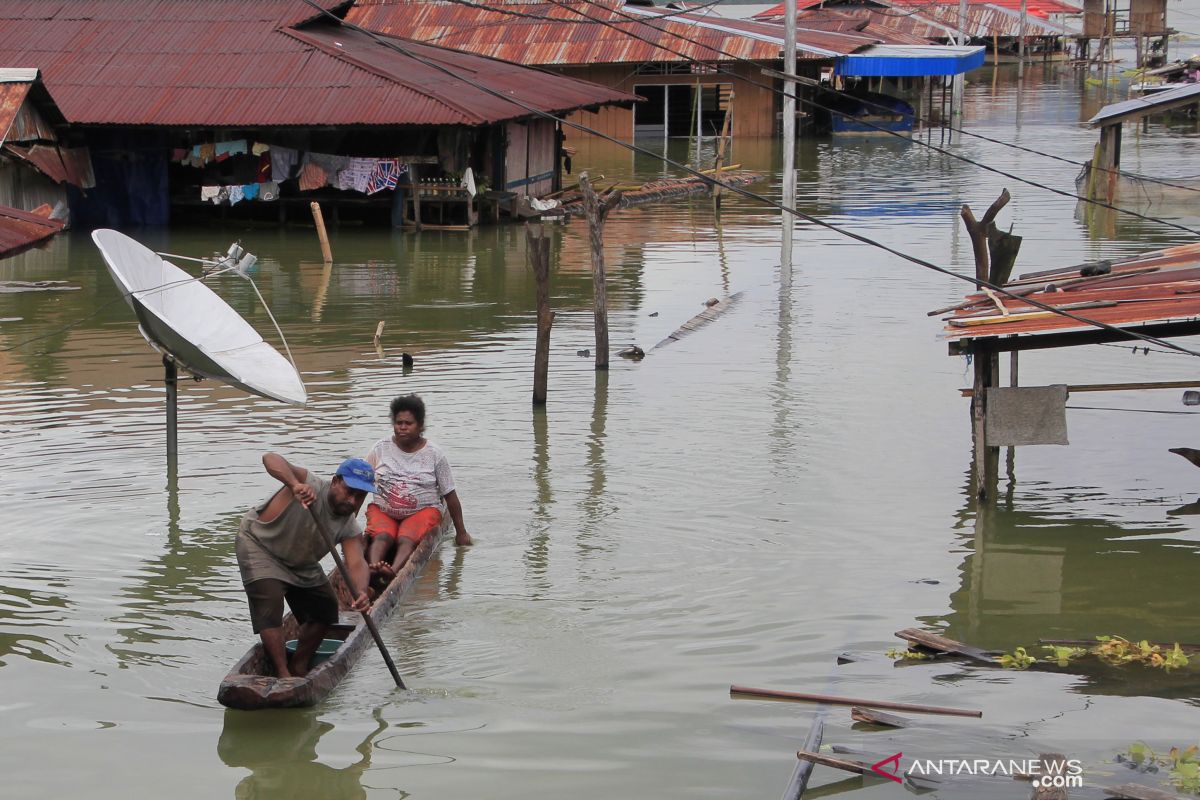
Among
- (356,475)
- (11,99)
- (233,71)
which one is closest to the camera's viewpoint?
(356,475)

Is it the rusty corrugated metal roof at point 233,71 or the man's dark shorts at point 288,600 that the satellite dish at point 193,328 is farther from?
the rusty corrugated metal roof at point 233,71

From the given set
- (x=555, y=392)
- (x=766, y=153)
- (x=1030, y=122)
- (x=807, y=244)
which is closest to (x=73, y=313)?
(x=555, y=392)

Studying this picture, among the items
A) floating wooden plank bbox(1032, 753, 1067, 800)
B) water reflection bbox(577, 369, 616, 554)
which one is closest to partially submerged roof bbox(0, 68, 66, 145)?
water reflection bbox(577, 369, 616, 554)

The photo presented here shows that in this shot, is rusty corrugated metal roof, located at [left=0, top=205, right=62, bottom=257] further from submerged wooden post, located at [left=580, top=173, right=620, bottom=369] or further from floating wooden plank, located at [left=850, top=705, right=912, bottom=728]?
floating wooden plank, located at [left=850, top=705, right=912, bottom=728]

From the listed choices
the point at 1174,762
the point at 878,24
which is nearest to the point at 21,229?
the point at 1174,762

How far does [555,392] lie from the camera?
49.9ft

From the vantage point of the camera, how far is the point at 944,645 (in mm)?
8281

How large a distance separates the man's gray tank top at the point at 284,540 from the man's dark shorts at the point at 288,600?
5 centimetres

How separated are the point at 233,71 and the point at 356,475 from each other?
21.8 metres

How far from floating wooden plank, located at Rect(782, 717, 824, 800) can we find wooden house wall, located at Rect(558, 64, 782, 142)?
35.9 metres

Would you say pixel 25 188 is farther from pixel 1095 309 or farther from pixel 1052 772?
pixel 1052 772

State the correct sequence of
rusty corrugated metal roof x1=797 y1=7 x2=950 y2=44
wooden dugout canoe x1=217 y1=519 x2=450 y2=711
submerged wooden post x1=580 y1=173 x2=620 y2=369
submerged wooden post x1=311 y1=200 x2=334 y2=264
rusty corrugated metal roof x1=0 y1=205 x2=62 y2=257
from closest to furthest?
wooden dugout canoe x1=217 y1=519 x2=450 y2=711, rusty corrugated metal roof x1=0 y1=205 x2=62 y2=257, submerged wooden post x1=580 y1=173 x2=620 y2=369, submerged wooden post x1=311 y1=200 x2=334 y2=264, rusty corrugated metal roof x1=797 y1=7 x2=950 y2=44

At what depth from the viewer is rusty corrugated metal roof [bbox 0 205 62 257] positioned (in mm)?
10305

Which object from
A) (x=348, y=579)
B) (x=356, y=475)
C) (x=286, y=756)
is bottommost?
(x=286, y=756)
